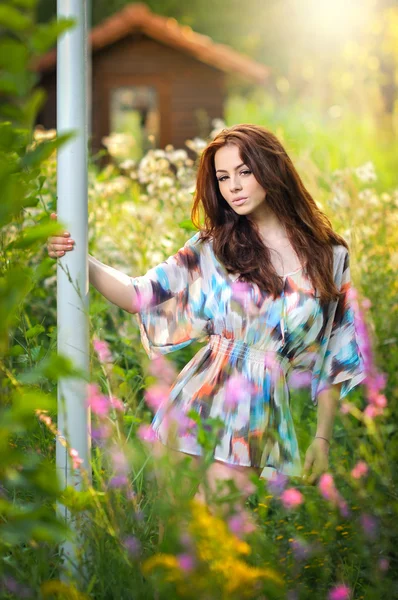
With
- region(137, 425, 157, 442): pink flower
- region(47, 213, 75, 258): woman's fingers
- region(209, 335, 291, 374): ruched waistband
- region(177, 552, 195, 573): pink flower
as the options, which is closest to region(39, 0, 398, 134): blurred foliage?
region(209, 335, 291, 374): ruched waistband

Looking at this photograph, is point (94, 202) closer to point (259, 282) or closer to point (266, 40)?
point (259, 282)

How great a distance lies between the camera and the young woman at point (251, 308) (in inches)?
91.9

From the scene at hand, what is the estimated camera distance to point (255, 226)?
257cm

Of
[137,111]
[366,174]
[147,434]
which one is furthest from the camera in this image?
[137,111]

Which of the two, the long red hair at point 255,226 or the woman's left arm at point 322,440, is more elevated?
the long red hair at point 255,226

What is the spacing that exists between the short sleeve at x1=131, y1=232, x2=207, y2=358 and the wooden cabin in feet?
48.4

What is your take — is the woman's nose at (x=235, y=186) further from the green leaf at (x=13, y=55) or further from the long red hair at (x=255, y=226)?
the green leaf at (x=13, y=55)

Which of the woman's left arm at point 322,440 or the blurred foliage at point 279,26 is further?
the blurred foliage at point 279,26

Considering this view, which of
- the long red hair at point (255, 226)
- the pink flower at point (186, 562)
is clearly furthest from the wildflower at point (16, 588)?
the long red hair at point (255, 226)

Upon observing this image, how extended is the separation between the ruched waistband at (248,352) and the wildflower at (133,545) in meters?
0.62

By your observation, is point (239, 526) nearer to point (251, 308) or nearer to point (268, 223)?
point (251, 308)

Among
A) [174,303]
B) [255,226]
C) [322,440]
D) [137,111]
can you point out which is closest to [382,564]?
[322,440]

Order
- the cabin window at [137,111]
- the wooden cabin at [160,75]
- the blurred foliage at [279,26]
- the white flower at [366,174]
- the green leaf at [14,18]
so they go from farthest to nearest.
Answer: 1. the blurred foliage at [279,26]
2. the cabin window at [137,111]
3. the wooden cabin at [160,75]
4. the white flower at [366,174]
5. the green leaf at [14,18]

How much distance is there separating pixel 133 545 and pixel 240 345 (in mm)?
696
